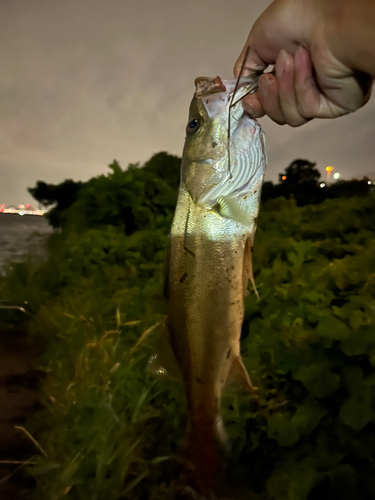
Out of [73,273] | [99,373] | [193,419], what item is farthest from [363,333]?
[73,273]

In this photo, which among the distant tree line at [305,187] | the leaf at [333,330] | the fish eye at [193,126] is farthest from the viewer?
the distant tree line at [305,187]

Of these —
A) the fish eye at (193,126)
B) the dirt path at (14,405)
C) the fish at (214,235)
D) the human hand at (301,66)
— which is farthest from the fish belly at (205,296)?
the dirt path at (14,405)

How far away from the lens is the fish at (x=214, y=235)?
5.12ft

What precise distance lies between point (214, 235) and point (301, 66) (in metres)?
0.82

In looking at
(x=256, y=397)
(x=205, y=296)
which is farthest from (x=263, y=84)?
(x=256, y=397)

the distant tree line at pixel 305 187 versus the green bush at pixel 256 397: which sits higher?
the distant tree line at pixel 305 187

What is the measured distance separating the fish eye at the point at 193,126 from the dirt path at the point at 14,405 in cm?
272

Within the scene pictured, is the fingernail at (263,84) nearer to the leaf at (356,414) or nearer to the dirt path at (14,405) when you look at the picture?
the leaf at (356,414)

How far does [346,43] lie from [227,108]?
0.50 m

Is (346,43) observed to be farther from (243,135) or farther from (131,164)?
(131,164)

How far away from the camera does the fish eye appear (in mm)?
1657

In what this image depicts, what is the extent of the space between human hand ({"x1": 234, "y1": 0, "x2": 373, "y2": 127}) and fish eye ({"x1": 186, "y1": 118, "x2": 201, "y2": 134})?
0.78 ft

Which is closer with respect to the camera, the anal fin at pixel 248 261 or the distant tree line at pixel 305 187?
the anal fin at pixel 248 261

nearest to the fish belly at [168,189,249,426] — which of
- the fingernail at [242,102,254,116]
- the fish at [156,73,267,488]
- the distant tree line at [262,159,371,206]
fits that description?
the fish at [156,73,267,488]
